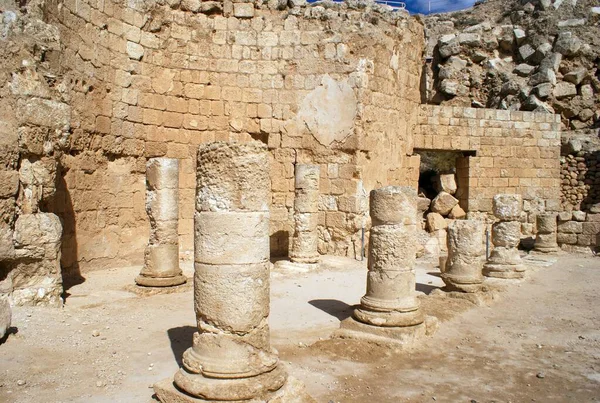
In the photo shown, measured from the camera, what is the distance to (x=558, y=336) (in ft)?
21.6

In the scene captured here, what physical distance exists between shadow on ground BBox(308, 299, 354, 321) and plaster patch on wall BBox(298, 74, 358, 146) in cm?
496

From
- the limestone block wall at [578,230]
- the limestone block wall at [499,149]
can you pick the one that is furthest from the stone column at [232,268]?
the limestone block wall at [578,230]

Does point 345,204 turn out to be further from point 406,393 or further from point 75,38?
point 406,393

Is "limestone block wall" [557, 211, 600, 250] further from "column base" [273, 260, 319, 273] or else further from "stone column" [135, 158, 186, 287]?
"stone column" [135, 158, 186, 287]

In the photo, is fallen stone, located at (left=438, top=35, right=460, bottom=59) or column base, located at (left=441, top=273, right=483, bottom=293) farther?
fallen stone, located at (left=438, top=35, right=460, bottom=59)

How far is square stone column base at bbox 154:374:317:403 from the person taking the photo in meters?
3.95

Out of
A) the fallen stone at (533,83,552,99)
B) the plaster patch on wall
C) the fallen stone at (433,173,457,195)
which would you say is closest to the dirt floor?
the plaster patch on wall

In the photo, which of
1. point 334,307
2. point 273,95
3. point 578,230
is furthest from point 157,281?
point 578,230

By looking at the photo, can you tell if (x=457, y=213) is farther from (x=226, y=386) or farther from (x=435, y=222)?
(x=226, y=386)

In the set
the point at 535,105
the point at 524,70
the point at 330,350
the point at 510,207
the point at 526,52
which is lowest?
the point at 330,350

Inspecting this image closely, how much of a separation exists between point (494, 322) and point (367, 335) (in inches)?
87.2

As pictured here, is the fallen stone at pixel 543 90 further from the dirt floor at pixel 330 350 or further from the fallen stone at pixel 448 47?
the dirt floor at pixel 330 350

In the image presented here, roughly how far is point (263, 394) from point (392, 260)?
293 centimetres

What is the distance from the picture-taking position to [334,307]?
7629 mm
